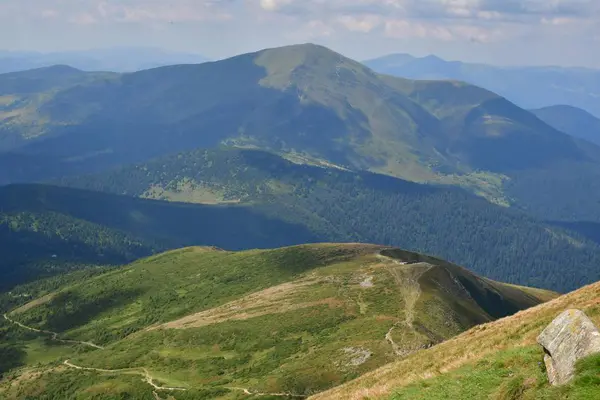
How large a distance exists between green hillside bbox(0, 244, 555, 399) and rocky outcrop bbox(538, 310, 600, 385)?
64.0 meters

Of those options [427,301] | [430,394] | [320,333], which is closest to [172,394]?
[320,333]

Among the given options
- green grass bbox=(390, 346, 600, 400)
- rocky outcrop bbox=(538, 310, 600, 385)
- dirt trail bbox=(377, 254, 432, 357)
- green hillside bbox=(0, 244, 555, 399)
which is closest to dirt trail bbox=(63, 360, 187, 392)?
green hillside bbox=(0, 244, 555, 399)

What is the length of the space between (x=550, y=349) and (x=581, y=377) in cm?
416

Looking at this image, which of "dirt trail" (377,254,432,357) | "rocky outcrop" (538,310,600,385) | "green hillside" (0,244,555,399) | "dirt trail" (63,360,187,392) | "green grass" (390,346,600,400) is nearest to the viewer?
"green grass" (390,346,600,400)

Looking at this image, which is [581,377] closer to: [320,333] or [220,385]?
[220,385]

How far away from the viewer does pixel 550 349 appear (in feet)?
93.7

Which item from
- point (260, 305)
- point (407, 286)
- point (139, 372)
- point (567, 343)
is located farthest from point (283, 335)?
point (567, 343)

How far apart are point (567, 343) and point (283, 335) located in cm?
10006

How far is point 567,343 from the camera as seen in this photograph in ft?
89.7

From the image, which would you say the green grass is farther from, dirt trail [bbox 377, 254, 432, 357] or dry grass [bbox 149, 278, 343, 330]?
dry grass [bbox 149, 278, 343, 330]

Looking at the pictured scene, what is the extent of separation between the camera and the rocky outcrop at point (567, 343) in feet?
84.6

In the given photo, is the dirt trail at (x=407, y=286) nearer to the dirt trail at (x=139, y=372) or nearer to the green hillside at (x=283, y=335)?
the green hillside at (x=283, y=335)

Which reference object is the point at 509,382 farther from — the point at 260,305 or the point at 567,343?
the point at 260,305

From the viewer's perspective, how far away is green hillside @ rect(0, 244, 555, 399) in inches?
3942
